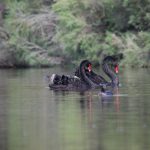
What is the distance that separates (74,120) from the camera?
20.7 meters

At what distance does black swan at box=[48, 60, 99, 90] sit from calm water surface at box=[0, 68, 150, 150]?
119 centimetres

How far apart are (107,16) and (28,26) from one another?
18.9ft

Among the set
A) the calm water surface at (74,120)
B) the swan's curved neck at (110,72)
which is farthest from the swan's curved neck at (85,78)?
the calm water surface at (74,120)

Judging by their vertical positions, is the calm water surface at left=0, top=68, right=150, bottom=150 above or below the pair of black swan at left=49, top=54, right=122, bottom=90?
below

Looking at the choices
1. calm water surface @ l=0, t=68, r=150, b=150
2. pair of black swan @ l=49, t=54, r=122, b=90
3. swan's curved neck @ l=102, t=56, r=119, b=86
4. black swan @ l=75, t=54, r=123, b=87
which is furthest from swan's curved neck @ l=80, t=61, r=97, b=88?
calm water surface @ l=0, t=68, r=150, b=150

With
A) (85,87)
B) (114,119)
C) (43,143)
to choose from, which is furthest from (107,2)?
(43,143)

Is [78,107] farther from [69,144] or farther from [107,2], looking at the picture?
[107,2]

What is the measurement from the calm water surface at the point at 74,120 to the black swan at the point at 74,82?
3.92 feet

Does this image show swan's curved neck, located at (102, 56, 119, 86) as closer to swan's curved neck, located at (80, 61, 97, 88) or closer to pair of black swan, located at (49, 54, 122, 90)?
pair of black swan, located at (49, 54, 122, 90)

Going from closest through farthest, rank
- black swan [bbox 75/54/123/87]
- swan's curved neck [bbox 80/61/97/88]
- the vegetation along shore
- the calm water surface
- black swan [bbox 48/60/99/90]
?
the calm water surface < black swan [bbox 48/60/99/90] < swan's curved neck [bbox 80/61/97/88] < black swan [bbox 75/54/123/87] < the vegetation along shore

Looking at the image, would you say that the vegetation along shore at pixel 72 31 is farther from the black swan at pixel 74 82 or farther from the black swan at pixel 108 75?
the black swan at pixel 74 82

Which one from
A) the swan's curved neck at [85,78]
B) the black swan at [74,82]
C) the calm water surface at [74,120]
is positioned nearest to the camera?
the calm water surface at [74,120]

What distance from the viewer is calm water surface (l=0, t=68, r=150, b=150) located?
17.0m

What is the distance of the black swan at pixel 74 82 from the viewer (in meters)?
31.5
